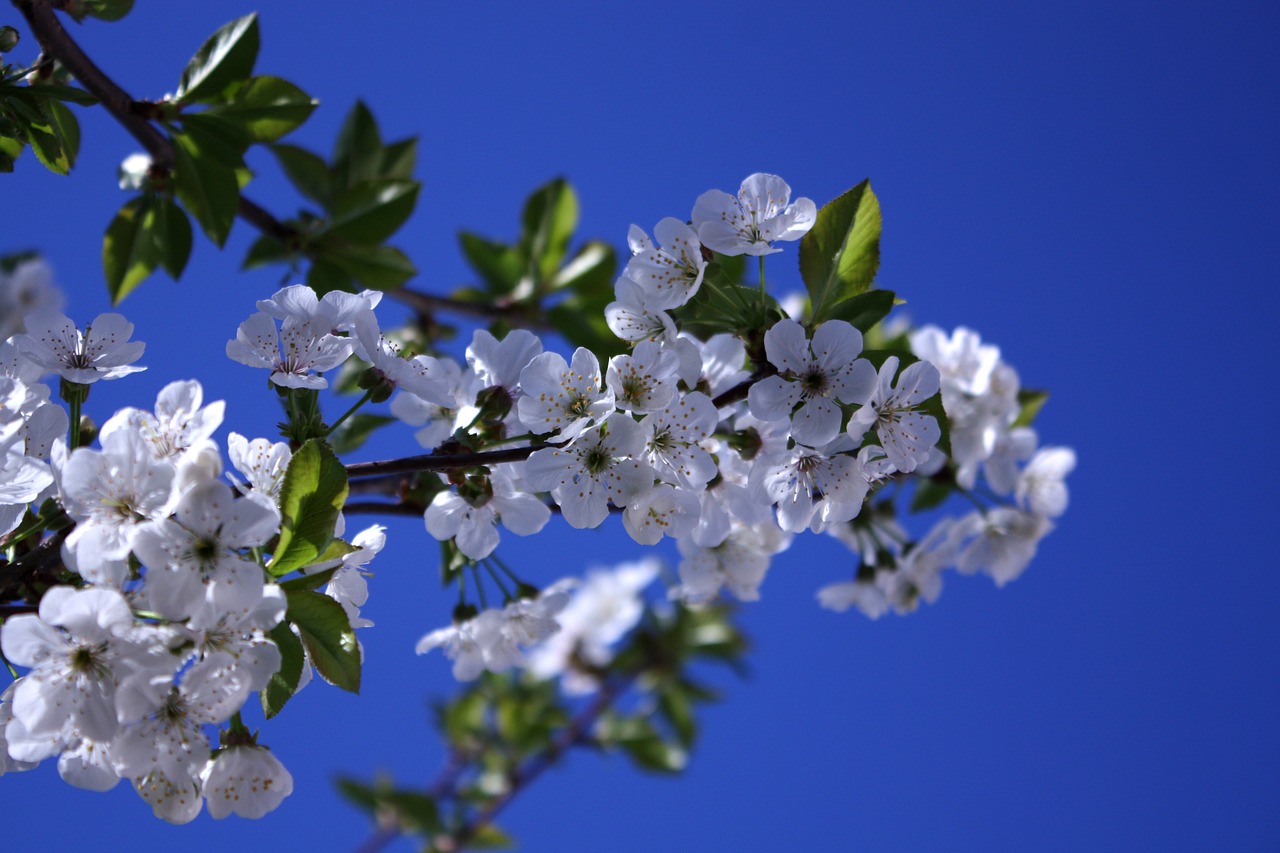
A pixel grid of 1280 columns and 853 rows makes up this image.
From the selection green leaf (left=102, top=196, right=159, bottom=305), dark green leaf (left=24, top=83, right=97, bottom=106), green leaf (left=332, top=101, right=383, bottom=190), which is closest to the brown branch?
dark green leaf (left=24, top=83, right=97, bottom=106)

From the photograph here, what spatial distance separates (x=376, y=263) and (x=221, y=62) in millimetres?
541

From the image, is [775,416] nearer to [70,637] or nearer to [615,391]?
[615,391]

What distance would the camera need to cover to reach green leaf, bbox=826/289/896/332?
53.6 inches

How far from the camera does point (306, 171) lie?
2.38m

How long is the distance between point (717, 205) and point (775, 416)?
33 centimetres

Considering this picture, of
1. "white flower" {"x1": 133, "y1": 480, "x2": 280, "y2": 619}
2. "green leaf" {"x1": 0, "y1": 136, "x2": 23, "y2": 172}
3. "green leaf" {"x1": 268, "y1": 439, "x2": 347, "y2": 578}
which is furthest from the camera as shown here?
"green leaf" {"x1": 0, "y1": 136, "x2": 23, "y2": 172}

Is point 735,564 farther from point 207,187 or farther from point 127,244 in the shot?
point 127,244

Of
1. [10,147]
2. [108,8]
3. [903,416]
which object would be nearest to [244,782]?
[903,416]

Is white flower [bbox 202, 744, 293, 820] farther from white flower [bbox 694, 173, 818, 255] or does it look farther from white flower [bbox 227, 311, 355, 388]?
white flower [bbox 694, 173, 818, 255]

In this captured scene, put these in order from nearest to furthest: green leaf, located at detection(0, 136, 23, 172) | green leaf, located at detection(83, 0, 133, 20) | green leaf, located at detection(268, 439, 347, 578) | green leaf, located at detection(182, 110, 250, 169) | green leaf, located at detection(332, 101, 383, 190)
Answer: green leaf, located at detection(268, 439, 347, 578), green leaf, located at detection(0, 136, 23, 172), green leaf, located at detection(83, 0, 133, 20), green leaf, located at detection(182, 110, 250, 169), green leaf, located at detection(332, 101, 383, 190)

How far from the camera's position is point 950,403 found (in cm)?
208

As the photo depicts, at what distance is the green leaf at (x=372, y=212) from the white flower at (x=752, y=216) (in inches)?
44.0

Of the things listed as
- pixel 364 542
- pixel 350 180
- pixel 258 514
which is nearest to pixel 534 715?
pixel 350 180

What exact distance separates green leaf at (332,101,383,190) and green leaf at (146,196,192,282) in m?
0.46
